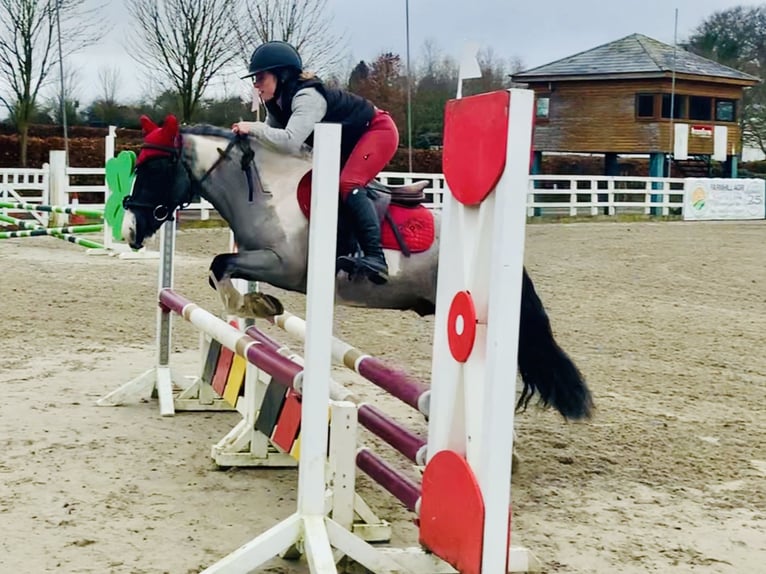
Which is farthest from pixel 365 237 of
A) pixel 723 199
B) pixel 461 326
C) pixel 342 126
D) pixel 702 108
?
pixel 702 108

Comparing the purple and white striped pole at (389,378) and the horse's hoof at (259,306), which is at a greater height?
the horse's hoof at (259,306)

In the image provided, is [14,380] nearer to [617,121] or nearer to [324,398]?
[324,398]

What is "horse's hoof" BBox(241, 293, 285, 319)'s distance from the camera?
14.9 feet

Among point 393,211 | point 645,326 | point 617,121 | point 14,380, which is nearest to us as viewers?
point 393,211

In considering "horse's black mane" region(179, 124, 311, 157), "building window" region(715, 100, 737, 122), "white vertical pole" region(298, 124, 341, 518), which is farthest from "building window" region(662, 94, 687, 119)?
"white vertical pole" region(298, 124, 341, 518)

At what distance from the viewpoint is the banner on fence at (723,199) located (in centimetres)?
2491

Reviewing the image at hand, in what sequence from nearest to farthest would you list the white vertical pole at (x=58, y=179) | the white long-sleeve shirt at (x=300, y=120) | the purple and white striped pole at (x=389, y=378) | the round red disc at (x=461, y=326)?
the round red disc at (x=461, y=326) → the purple and white striped pole at (x=389, y=378) → the white long-sleeve shirt at (x=300, y=120) → the white vertical pole at (x=58, y=179)

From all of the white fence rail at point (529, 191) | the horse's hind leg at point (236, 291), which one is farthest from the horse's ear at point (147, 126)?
the white fence rail at point (529, 191)

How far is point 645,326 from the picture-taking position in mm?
8625

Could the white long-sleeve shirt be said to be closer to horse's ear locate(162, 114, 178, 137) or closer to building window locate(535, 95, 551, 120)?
horse's ear locate(162, 114, 178, 137)

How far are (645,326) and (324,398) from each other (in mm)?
6182

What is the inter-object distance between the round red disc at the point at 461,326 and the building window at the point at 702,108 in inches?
1208

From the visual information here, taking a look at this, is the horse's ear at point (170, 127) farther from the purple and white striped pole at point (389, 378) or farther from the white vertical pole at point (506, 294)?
the white vertical pole at point (506, 294)

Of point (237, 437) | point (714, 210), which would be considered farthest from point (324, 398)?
point (714, 210)
